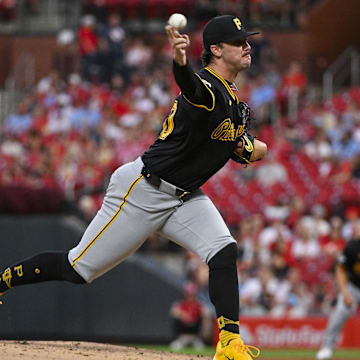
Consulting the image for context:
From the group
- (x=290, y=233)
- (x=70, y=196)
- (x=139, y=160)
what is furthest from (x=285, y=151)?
(x=139, y=160)

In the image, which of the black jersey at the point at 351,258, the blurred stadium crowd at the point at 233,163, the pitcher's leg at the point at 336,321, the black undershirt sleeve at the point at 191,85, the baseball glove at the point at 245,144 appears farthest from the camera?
the blurred stadium crowd at the point at 233,163

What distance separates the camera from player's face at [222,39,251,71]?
5664 mm

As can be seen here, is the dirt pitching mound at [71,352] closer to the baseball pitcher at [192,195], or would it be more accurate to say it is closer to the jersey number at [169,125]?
the baseball pitcher at [192,195]

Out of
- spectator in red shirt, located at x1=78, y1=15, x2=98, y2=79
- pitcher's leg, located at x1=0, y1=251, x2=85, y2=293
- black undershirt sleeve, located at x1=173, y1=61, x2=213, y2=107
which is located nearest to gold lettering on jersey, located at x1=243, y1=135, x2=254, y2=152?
black undershirt sleeve, located at x1=173, y1=61, x2=213, y2=107

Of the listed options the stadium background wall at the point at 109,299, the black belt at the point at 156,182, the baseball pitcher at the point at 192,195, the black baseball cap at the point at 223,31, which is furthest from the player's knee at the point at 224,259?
the stadium background wall at the point at 109,299

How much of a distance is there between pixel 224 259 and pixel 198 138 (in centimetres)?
73

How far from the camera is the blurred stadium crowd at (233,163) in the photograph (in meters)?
13.3

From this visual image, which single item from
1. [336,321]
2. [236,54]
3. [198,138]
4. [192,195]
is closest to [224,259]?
[192,195]

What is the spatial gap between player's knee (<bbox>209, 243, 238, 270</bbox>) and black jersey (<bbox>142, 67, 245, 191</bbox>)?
1.43 ft

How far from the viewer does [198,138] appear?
5.53 meters

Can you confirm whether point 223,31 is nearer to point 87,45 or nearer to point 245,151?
point 245,151

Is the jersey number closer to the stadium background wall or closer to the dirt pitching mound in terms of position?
the dirt pitching mound

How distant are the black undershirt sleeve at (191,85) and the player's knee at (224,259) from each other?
888 mm

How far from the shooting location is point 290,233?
13.7m
